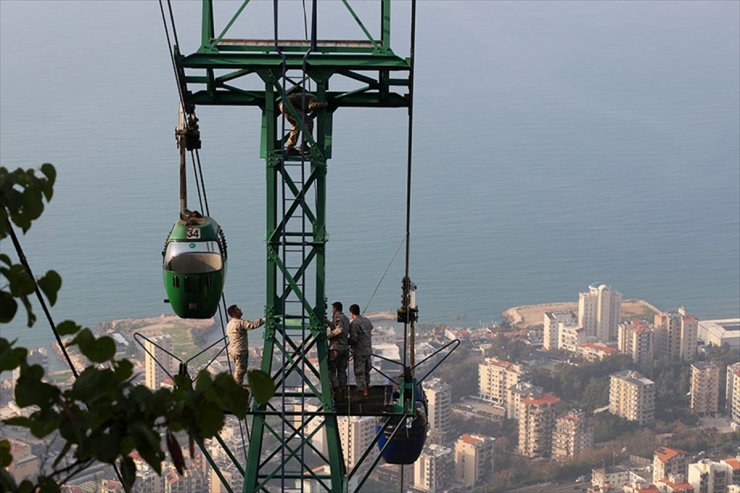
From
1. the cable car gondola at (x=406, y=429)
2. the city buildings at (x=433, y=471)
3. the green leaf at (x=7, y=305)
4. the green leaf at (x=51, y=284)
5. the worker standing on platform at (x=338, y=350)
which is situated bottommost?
the city buildings at (x=433, y=471)

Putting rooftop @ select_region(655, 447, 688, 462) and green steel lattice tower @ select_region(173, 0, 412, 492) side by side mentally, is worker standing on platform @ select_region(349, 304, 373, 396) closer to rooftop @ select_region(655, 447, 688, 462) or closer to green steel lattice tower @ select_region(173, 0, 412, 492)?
green steel lattice tower @ select_region(173, 0, 412, 492)

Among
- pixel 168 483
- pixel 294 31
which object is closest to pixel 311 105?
pixel 168 483

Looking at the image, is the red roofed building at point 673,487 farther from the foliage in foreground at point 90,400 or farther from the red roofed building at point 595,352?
the foliage in foreground at point 90,400

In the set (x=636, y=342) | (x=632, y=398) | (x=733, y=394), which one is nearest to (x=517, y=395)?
(x=632, y=398)

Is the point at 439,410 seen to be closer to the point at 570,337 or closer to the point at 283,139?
the point at 570,337

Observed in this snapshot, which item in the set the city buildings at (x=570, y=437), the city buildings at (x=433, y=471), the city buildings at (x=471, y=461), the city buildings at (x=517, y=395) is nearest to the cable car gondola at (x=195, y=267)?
the city buildings at (x=433, y=471)

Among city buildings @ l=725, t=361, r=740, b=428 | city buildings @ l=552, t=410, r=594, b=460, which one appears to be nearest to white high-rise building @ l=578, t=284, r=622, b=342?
city buildings @ l=725, t=361, r=740, b=428

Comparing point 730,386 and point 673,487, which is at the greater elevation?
point 730,386
